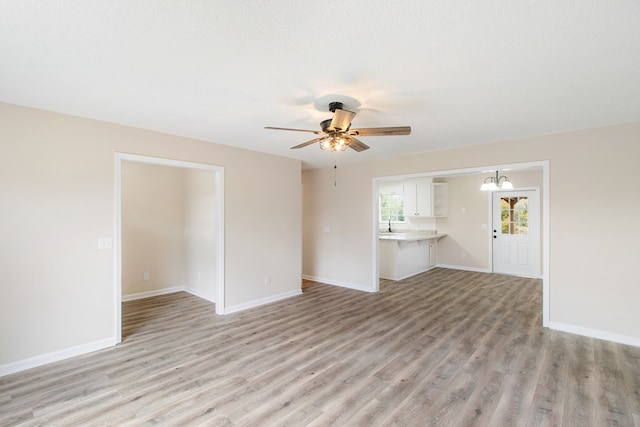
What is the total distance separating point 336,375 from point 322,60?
2.61 metres

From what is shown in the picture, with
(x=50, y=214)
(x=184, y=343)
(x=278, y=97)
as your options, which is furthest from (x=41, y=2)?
(x=184, y=343)

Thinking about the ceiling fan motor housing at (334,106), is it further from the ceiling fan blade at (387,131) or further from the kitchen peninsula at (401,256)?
the kitchen peninsula at (401,256)

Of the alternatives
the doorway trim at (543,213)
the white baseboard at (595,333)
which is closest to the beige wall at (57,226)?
the doorway trim at (543,213)

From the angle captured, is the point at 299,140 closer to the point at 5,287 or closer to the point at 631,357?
the point at 5,287

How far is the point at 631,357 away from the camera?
9.61 feet

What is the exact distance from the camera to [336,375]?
8.56ft

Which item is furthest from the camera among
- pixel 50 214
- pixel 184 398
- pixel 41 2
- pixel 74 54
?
pixel 50 214

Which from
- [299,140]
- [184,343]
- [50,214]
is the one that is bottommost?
[184,343]

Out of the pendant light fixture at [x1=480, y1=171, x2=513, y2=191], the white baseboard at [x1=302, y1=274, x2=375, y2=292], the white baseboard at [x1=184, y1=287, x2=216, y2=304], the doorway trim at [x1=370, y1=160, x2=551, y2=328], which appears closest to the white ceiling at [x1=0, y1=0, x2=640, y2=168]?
the doorway trim at [x1=370, y1=160, x2=551, y2=328]

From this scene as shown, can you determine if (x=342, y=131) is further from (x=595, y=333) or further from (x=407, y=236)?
(x=407, y=236)

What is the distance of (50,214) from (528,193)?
332 inches

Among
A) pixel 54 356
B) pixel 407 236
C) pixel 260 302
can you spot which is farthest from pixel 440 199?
pixel 54 356

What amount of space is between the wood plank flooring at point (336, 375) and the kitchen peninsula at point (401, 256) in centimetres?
201

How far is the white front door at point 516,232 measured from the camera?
21.5 ft
